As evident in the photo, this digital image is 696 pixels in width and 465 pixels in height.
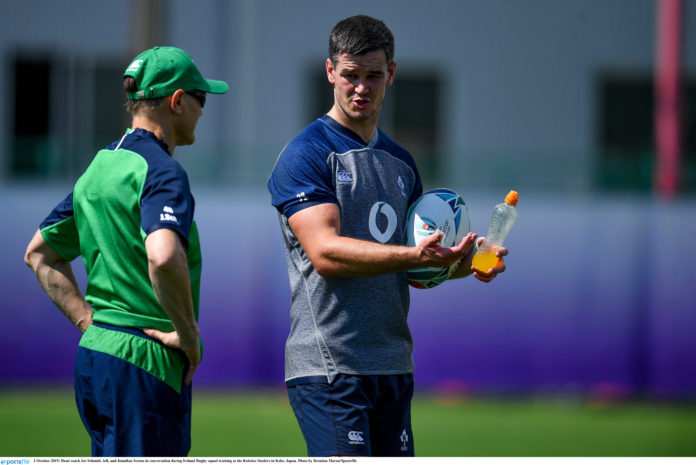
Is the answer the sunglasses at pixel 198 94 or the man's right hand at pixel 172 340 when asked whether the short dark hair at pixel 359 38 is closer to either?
the sunglasses at pixel 198 94

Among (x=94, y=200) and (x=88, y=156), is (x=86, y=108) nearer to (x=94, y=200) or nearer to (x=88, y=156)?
(x=88, y=156)

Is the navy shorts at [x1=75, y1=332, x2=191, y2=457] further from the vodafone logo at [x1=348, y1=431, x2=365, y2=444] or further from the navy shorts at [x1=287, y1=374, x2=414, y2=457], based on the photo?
the vodafone logo at [x1=348, y1=431, x2=365, y2=444]

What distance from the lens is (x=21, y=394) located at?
36.9ft

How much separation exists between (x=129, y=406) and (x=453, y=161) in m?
9.39

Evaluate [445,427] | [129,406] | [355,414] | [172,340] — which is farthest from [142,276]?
→ [445,427]

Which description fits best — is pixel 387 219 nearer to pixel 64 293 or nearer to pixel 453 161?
pixel 64 293

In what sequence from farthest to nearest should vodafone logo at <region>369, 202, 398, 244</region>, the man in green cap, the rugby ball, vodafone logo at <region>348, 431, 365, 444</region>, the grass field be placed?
the grass field, the rugby ball, vodafone logo at <region>369, 202, 398, 244</region>, vodafone logo at <region>348, 431, 365, 444</region>, the man in green cap

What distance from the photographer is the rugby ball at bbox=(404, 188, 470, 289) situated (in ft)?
12.5

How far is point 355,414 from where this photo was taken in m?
3.57

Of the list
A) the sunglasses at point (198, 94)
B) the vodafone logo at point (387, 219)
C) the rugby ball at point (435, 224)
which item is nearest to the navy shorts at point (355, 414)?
the rugby ball at point (435, 224)

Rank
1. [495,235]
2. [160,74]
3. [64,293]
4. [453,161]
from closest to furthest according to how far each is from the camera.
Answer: [160,74] → [64,293] → [495,235] → [453,161]

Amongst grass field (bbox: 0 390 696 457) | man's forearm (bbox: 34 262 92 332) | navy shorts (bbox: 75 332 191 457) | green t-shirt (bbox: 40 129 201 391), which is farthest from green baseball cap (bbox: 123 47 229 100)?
grass field (bbox: 0 390 696 457)

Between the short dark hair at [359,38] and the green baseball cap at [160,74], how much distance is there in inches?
23.9

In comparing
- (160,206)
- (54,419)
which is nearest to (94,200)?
(160,206)
